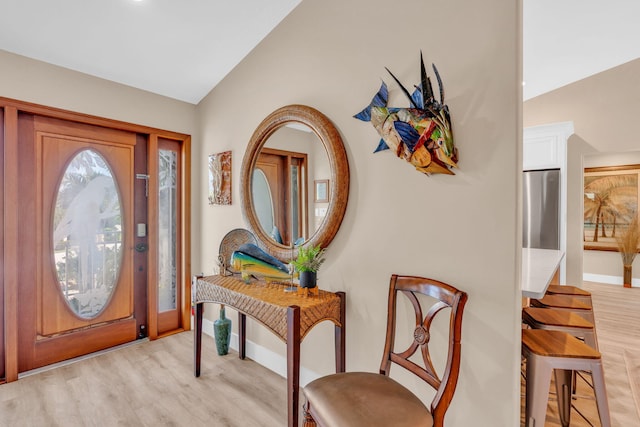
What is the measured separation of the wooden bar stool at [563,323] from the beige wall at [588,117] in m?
2.79

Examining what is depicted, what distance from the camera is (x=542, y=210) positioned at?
3412 mm

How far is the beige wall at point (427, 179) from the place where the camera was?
1384 millimetres

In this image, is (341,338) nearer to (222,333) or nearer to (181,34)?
(222,333)

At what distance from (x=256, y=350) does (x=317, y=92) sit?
2.24 metres

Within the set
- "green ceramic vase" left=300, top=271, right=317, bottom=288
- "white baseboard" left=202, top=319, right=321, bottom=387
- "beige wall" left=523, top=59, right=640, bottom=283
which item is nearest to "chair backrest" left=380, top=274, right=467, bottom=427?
"green ceramic vase" left=300, top=271, right=317, bottom=288

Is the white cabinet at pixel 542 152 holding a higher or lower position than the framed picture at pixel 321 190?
higher

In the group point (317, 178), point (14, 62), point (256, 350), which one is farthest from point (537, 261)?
point (14, 62)

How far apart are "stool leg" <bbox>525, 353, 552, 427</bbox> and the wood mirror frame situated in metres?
1.27

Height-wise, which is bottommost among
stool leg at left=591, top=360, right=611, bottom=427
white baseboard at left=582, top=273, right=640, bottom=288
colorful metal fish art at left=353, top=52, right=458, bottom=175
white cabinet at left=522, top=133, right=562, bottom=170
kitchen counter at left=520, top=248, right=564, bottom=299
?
white baseboard at left=582, top=273, right=640, bottom=288

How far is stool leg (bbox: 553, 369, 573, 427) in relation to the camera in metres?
1.73

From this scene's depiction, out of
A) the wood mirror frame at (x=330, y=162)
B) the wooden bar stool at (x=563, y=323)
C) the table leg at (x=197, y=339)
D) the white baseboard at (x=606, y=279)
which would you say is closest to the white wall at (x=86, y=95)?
the wood mirror frame at (x=330, y=162)

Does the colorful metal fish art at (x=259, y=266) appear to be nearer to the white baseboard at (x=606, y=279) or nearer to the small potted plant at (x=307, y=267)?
the small potted plant at (x=307, y=267)

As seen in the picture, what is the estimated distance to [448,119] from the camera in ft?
4.94

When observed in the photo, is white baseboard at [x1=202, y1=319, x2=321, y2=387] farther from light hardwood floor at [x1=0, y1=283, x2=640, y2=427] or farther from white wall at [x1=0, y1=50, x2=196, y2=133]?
white wall at [x1=0, y1=50, x2=196, y2=133]
